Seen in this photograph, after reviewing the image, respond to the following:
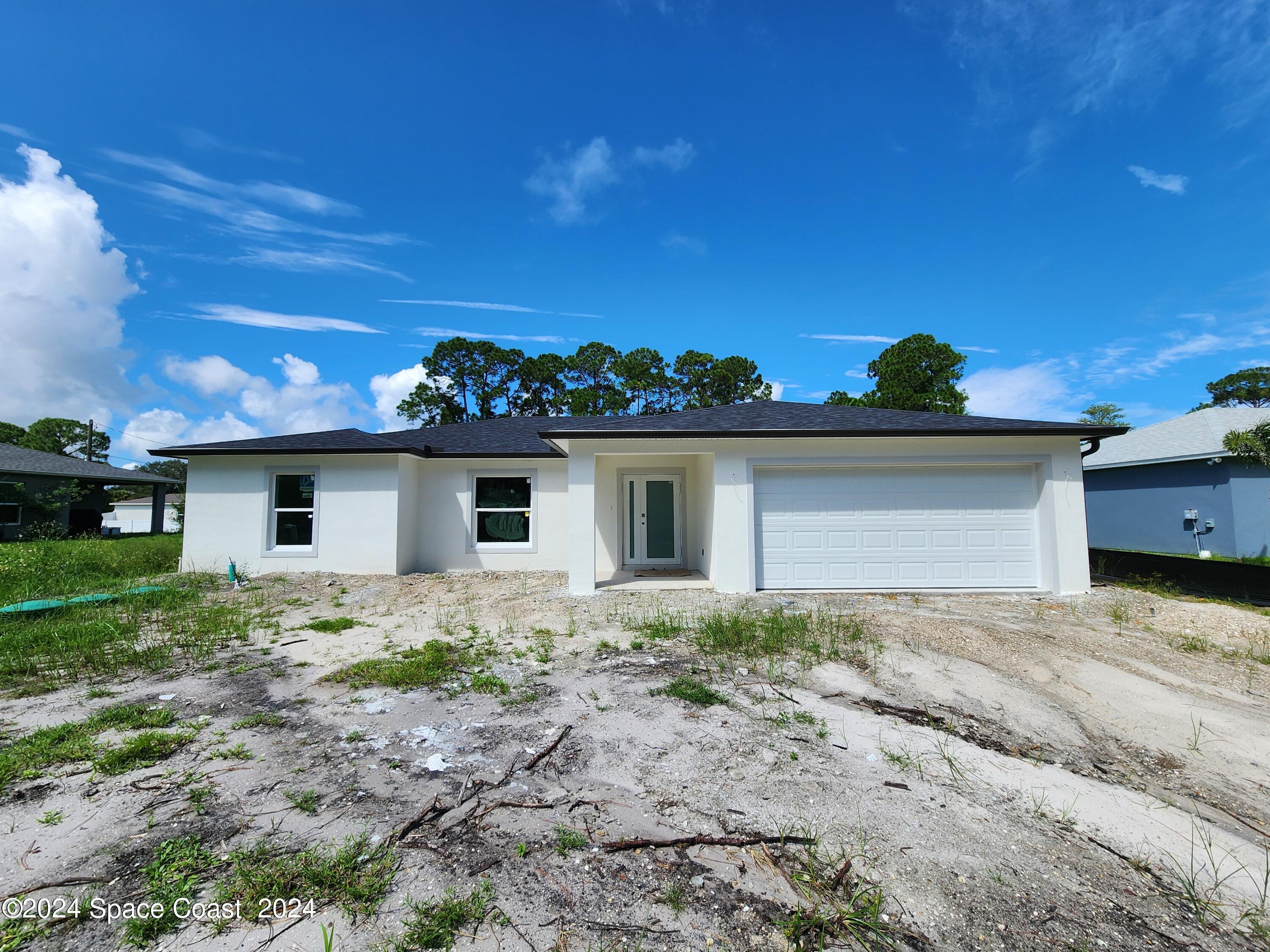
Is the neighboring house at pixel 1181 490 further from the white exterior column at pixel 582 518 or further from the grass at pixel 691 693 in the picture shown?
the grass at pixel 691 693

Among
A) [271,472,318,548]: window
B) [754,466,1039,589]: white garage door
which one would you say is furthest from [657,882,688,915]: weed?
[271,472,318,548]: window

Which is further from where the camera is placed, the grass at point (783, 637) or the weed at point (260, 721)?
the grass at point (783, 637)

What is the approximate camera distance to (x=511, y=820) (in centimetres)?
259

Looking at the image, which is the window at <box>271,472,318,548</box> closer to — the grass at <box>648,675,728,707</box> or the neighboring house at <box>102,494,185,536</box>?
the grass at <box>648,675,728,707</box>

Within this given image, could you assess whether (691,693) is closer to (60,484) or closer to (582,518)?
(582,518)

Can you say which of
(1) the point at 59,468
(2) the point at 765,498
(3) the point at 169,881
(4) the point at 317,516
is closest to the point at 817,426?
(2) the point at 765,498

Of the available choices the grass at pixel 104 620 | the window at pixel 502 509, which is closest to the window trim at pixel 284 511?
the grass at pixel 104 620

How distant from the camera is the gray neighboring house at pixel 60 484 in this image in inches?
678

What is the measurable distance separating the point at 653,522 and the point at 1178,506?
48.9ft

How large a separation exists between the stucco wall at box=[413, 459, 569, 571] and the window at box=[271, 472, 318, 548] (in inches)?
85.1

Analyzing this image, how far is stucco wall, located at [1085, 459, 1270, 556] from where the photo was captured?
1274 centimetres

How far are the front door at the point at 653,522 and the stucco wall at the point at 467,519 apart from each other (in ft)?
4.94

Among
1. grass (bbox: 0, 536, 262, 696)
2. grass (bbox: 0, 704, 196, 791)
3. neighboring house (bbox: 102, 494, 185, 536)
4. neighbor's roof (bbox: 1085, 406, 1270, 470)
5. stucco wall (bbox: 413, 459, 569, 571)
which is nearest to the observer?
grass (bbox: 0, 704, 196, 791)

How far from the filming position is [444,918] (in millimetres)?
1910
